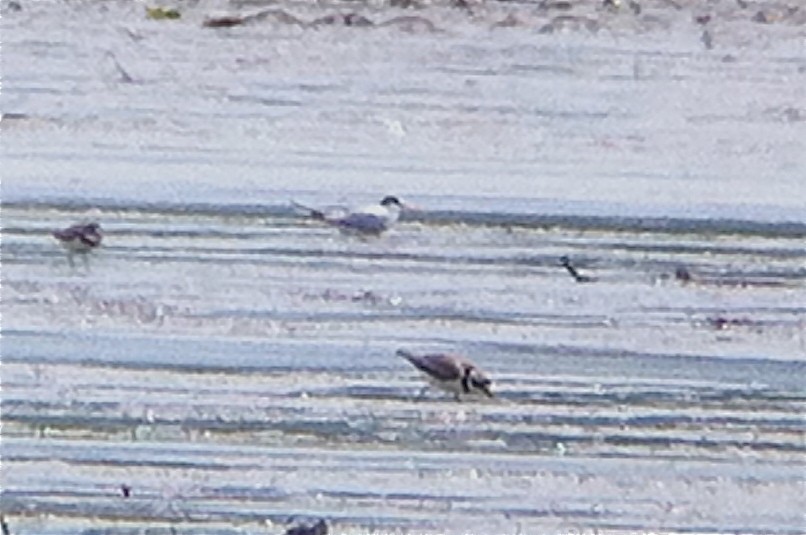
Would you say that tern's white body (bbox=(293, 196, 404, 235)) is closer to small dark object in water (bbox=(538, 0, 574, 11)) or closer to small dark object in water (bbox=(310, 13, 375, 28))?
small dark object in water (bbox=(310, 13, 375, 28))

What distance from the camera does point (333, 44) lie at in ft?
9.39

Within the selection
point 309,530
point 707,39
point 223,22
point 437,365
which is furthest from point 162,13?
point 309,530

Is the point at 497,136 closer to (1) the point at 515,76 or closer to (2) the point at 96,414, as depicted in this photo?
(1) the point at 515,76

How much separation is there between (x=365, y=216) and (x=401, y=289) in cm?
15

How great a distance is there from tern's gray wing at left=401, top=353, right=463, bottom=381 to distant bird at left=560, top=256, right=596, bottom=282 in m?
0.20

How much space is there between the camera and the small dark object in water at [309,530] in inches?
62.2

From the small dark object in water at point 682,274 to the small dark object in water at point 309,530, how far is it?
0.53m

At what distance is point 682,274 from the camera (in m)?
2.07

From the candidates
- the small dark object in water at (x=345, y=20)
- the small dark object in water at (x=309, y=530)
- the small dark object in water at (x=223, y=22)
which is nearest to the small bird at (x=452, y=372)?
the small dark object in water at (x=309, y=530)

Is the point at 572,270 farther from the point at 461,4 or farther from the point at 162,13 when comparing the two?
the point at 461,4

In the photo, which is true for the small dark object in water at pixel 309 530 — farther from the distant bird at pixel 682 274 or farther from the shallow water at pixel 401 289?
the distant bird at pixel 682 274

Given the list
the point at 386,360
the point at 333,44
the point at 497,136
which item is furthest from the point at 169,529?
the point at 333,44

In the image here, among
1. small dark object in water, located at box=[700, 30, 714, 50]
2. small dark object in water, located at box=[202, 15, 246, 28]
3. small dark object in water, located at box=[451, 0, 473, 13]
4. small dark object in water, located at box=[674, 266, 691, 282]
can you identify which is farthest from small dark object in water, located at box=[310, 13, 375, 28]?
small dark object in water, located at box=[674, 266, 691, 282]

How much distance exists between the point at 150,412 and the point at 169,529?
133 millimetres
